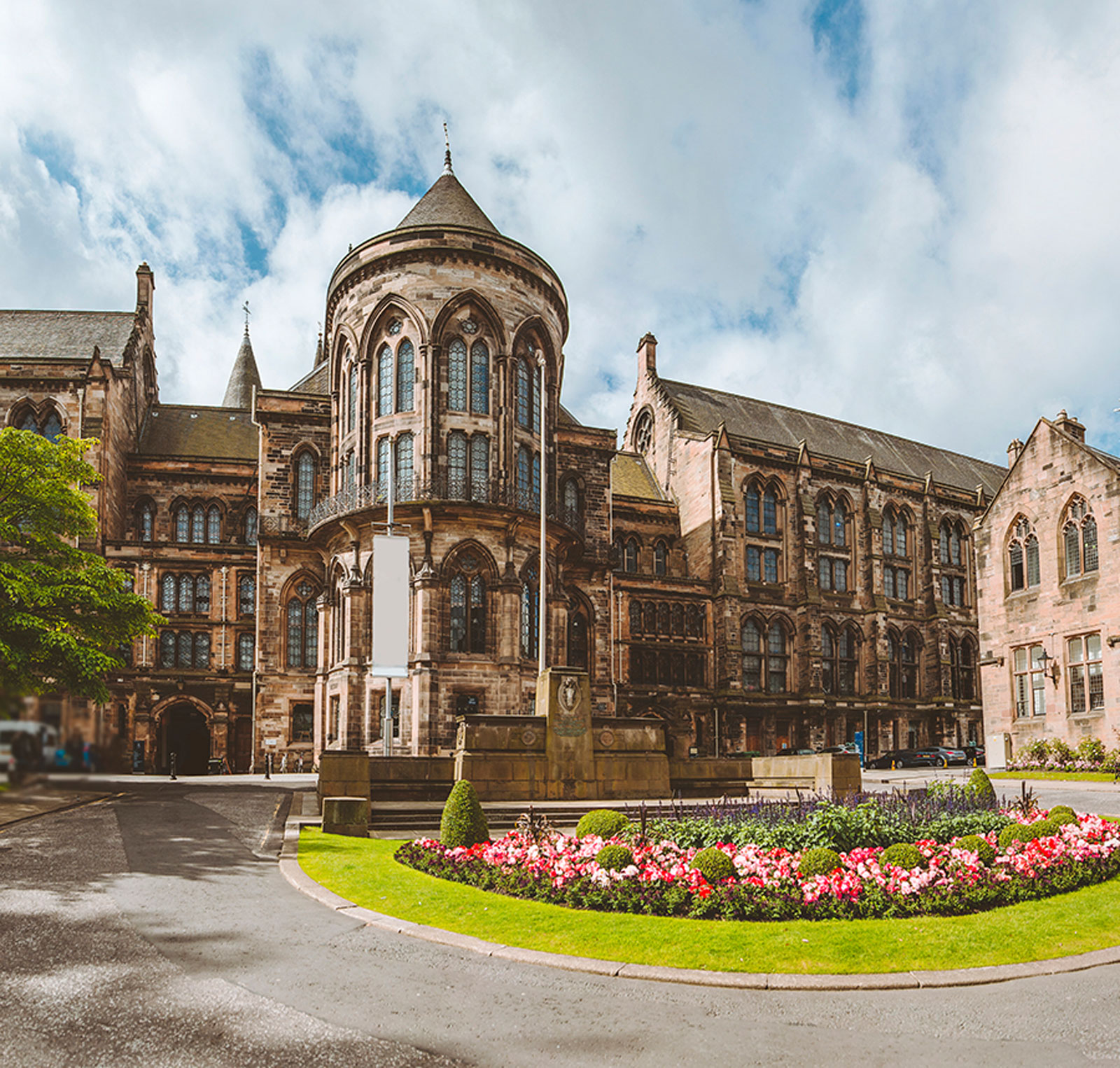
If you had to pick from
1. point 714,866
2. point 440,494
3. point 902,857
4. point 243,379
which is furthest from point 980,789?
point 243,379

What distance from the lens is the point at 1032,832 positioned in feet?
48.9

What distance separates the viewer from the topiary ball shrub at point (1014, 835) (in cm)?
1465

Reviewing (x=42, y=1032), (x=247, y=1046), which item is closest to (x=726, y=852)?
(x=247, y=1046)

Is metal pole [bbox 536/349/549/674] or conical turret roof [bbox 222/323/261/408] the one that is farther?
conical turret roof [bbox 222/323/261/408]

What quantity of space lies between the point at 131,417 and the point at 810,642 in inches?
1518

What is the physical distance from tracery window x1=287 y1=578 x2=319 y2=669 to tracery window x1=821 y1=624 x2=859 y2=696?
97.7ft

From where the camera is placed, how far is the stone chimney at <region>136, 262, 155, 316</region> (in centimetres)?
5806

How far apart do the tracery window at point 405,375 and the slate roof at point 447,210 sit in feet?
15.8

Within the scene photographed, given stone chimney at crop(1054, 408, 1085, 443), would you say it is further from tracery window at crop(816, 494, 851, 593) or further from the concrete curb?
the concrete curb

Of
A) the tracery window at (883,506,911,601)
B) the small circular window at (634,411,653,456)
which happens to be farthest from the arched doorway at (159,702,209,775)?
the tracery window at (883,506,911,601)

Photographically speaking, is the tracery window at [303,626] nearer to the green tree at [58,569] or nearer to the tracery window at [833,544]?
the green tree at [58,569]

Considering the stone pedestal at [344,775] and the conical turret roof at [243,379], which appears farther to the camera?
the conical turret roof at [243,379]

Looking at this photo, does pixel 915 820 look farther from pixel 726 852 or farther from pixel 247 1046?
pixel 247 1046

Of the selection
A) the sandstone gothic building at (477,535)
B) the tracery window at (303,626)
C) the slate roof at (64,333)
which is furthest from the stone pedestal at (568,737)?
the slate roof at (64,333)
